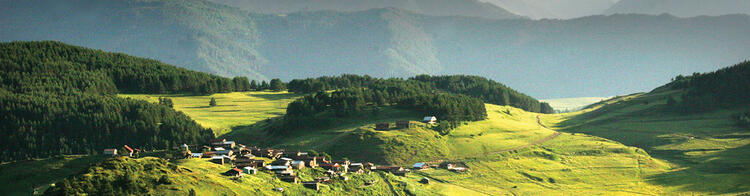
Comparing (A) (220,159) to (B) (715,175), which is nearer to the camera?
(A) (220,159)

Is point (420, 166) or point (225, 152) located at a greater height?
point (225, 152)

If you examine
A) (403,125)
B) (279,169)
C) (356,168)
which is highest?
(403,125)

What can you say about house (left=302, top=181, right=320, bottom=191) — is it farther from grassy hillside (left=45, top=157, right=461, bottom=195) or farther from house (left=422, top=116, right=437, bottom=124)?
house (left=422, top=116, right=437, bottom=124)

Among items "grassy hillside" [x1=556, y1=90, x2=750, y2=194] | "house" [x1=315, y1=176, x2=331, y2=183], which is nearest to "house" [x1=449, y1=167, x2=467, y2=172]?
"grassy hillside" [x1=556, y1=90, x2=750, y2=194]

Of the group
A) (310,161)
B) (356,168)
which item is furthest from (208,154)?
(356,168)

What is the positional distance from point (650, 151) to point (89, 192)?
133m

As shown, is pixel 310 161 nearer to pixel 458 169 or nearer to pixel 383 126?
pixel 458 169

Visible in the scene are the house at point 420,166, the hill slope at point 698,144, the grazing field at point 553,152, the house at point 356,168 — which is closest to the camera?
the house at point 356,168

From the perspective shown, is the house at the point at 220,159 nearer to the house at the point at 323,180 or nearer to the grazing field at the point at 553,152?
the grazing field at the point at 553,152

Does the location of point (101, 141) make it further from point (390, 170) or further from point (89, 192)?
point (89, 192)

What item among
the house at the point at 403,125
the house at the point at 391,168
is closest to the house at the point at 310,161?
the house at the point at 391,168

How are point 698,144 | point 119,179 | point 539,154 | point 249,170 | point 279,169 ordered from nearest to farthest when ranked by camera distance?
point 119,179 → point 249,170 → point 279,169 → point 539,154 → point 698,144

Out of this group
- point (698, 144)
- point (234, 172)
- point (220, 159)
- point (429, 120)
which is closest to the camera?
point (234, 172)

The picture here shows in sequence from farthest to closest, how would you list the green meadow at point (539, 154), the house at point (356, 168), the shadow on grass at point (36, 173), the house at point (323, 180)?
1. the green meadow at point (539, 154)
2. the house at point (356, 168)
3. the house at point (323, 180)
4. the shadow on grass at point (36, 173)
